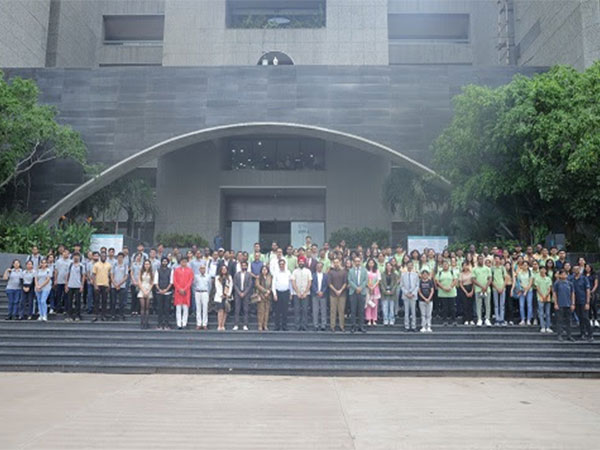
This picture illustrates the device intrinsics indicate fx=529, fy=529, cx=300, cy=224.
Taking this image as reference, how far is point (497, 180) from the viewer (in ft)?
48.6

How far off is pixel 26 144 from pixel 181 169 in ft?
30.1

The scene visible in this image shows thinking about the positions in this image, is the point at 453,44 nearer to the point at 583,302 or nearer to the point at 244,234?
the point at 244,234

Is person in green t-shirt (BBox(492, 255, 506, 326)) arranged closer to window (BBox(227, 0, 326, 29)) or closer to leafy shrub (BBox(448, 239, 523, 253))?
leafy shrub (BBox(448, 239, 523, 253))

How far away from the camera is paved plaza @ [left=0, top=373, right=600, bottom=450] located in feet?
16.4

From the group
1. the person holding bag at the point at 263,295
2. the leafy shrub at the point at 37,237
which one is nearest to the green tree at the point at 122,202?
the leafy shrub at the point at 37,237

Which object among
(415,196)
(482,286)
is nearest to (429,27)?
(415,196)

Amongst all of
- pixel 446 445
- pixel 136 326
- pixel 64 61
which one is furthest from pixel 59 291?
pixel 64 61

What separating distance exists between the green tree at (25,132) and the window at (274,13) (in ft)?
39.8

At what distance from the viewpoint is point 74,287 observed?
10961 mm

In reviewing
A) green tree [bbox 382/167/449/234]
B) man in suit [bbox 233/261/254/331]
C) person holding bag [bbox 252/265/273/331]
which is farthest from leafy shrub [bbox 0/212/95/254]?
green tree [bbox 382/167/449/234]

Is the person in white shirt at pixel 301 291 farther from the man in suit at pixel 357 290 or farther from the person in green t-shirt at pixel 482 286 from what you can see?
the person in green t-shirt at pixel 482 286

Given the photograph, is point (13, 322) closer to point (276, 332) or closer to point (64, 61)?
point (276, 332)

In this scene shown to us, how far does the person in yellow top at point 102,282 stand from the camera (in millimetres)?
10972

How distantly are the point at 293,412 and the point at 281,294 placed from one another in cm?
454
